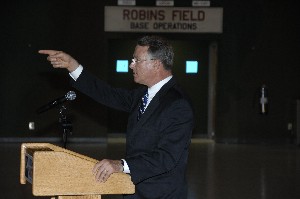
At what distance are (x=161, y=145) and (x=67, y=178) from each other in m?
0.45

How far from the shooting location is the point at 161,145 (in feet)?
8.76

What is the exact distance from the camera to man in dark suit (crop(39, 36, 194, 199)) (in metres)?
2.63

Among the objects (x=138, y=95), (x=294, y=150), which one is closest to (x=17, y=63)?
(x=294, y=150)

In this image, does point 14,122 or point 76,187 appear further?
point 14,122

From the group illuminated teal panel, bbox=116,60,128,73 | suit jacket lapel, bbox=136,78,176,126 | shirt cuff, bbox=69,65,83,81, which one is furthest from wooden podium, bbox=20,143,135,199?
illuminated teal panel, bbox=116,60,128,73

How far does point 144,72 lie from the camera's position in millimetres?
2869

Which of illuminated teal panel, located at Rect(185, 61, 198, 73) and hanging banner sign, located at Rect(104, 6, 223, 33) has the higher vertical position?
hanging banner sign, located at Rect(104, 6, 223, 33)

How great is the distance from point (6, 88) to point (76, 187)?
11.1 m

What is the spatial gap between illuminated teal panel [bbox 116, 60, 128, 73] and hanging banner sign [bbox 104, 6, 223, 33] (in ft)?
3.69

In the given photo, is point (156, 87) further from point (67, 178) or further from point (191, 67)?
point (191, 67)

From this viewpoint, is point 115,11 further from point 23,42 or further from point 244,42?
point 244,42

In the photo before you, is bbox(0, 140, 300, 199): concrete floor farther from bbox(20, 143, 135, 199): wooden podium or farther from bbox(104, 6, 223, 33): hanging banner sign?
bbox(20, 143, 135, 199): wooden podium

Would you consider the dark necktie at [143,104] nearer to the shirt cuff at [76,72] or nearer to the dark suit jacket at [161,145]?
the dark suit jacket at [161,145]

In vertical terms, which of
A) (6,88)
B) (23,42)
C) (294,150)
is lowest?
(294,150)
